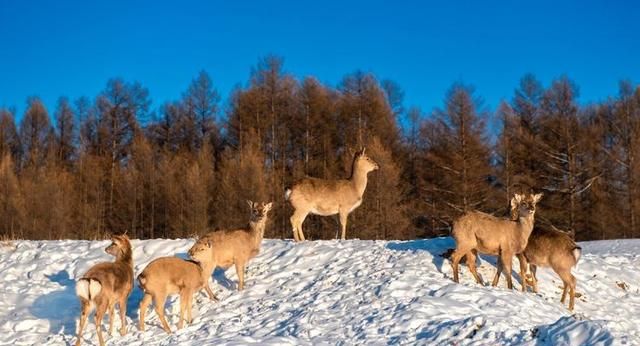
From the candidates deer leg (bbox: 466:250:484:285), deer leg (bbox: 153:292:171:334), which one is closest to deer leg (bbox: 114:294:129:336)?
deer leg (bbox: 153:292:171:334)

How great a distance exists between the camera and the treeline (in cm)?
4031

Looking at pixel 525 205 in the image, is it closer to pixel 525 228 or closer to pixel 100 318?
pixel 525 228

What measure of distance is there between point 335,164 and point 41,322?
98.8 ft

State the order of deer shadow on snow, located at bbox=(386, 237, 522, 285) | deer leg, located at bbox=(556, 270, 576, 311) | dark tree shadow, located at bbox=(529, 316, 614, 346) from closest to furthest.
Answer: dark tree shadow, located at bbox=(529, 316, 614, 346) → deer leg, located at bbox=(556, 270, 576, 311) → deer shadow on snow, located at bbox=(386, 237, 522, 285)

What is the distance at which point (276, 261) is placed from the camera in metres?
16.9

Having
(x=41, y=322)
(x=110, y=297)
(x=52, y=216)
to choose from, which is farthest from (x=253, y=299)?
(x=52, y=216)

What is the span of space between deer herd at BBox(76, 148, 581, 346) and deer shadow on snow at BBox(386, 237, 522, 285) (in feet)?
1.46

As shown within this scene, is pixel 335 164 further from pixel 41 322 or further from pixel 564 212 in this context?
pixel 41 322

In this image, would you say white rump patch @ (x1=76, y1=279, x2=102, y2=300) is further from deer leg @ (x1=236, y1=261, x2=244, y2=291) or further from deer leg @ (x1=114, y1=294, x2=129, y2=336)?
deer leg @ (x1=236, y1=261, x2=244, y2=291)

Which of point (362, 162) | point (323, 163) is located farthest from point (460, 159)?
point (362, 162)

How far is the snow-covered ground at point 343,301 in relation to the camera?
425 inches

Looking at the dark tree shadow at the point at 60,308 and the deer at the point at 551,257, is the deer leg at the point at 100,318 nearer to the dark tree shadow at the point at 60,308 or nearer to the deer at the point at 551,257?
the dark tree shadow at the point at 60,308

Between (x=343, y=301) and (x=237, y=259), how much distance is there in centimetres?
316

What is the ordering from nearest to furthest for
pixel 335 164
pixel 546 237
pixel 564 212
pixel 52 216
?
pixel 546 237 < pixel 564 212 < pixel 335 164 < pixel 52 216
